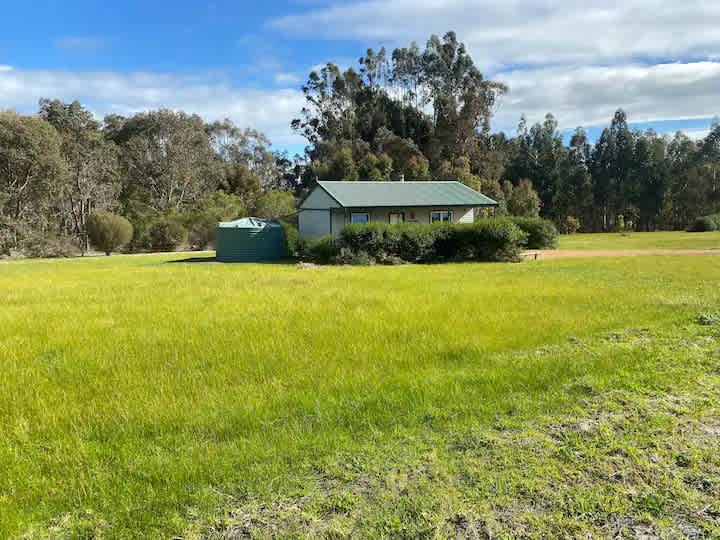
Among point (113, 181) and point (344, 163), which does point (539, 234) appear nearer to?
point (344, 163)

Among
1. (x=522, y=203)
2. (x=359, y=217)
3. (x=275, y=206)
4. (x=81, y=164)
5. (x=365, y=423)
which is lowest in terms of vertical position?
(x=365, y=423)

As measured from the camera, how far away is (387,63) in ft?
194

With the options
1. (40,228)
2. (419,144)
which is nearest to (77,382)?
(40,228)

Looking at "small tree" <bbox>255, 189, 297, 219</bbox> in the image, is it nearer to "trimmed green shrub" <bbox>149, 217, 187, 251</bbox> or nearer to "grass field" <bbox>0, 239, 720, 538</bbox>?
"trimmed green shrub" <bbox>149, 217, 187, 251</bbox>

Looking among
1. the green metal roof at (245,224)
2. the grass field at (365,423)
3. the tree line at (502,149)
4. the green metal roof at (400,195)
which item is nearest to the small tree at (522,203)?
the tree line at (502,149)

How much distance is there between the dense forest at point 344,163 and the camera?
3134 centimetres

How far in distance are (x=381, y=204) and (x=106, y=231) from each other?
1895 cm

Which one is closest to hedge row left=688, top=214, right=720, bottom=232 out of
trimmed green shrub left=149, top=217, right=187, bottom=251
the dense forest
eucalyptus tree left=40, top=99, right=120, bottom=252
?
the dense forest

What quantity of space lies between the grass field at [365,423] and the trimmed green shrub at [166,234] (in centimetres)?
2695

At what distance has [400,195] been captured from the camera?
27625 mm

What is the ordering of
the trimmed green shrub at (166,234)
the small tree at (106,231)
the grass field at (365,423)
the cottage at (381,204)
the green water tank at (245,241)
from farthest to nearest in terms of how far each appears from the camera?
the trimmed green shrub at (166,234) < the small tree at (106,231) < the cottage at (381,204) < the green water tank at (245,241) < the grass field at (365,423)

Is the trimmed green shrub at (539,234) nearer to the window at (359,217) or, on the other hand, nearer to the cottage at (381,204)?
the cottage at (381,204)

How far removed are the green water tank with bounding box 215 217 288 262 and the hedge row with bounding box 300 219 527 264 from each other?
4129 mm

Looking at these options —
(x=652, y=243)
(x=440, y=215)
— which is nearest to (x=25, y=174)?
(x=440, y=215)
